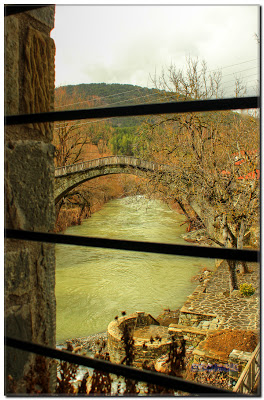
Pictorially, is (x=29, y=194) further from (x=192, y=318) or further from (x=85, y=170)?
(x=85, y=170)

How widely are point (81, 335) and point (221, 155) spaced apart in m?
6.02

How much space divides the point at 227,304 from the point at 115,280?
4833mm

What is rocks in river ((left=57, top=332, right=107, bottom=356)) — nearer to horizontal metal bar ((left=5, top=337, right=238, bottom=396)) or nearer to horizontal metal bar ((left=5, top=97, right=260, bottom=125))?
horizontal metal bar ((left=5, top=337, right=238, bottom=396))

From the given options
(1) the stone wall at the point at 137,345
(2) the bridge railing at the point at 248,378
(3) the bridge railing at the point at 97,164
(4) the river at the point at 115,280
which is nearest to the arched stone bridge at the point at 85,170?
(3) the bridge railing at the point at 97,164

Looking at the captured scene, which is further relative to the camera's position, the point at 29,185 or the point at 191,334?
the point at 191,334

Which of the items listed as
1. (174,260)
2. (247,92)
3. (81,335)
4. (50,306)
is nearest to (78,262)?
(174,260)

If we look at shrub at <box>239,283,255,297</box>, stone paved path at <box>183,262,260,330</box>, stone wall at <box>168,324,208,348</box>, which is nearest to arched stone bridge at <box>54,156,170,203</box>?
stone paved path at <box>183,262,260,330</box>

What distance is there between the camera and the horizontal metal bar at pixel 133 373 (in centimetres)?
59

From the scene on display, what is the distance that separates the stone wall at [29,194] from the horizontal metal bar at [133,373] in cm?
13

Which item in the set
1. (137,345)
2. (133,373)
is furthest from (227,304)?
(133,373)

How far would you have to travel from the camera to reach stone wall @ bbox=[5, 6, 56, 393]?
0.90 m

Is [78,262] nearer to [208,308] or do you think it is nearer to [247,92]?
[208,308]

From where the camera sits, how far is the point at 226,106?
626 mm

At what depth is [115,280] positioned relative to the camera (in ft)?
42.1
